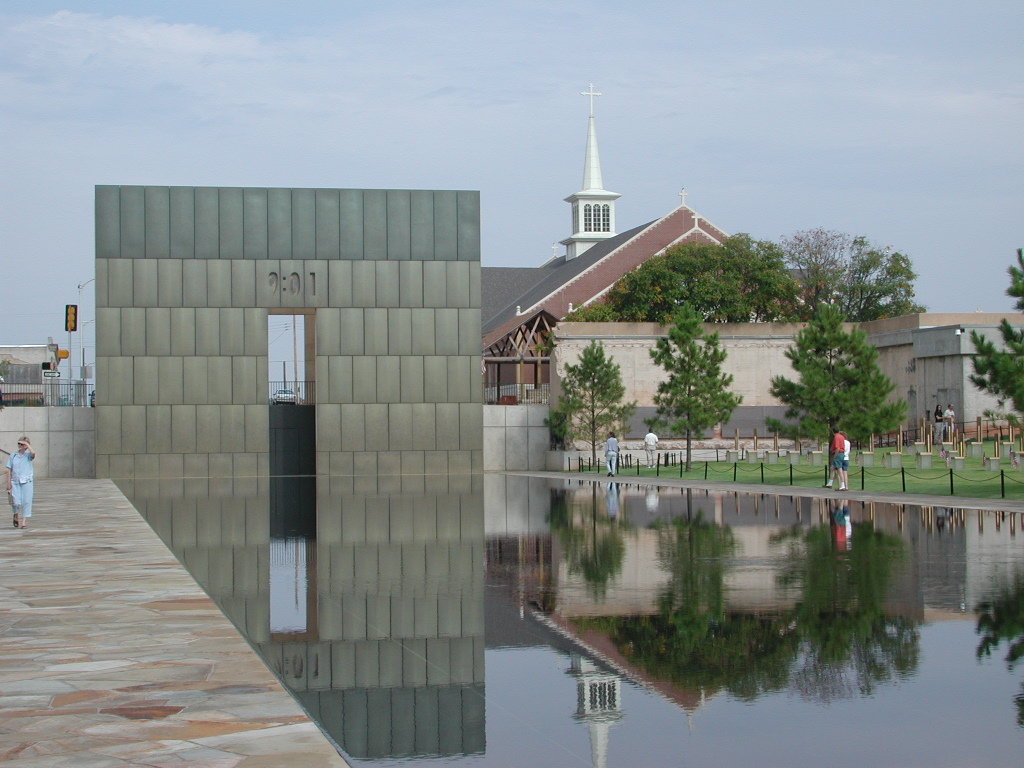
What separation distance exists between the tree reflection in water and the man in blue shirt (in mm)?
11908

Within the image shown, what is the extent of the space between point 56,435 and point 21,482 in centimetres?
3292

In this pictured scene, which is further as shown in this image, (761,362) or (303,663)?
(761,362)

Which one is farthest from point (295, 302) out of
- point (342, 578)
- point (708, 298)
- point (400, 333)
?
point (342, 578)

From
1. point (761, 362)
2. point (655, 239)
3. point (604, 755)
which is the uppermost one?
point (655, 239)

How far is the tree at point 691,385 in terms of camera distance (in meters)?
47.6

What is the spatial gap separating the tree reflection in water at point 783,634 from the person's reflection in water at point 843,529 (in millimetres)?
1899

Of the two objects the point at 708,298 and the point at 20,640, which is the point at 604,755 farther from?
the point at 708,298

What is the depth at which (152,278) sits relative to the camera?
51688 millimetres

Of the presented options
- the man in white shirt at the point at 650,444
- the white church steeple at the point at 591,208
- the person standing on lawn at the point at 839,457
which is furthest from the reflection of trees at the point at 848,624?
the white church steeple at the point at 591,208

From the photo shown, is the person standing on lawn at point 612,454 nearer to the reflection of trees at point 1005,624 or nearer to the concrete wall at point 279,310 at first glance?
the concrete wall at point 279,310

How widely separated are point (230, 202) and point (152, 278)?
4375 millimetres

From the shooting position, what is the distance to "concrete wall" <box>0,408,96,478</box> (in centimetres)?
5353

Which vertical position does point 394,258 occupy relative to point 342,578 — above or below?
above

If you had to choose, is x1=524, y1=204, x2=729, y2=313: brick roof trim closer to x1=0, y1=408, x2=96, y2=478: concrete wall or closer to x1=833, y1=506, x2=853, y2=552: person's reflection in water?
x1=0, y1=408, x2=96, y2=478: concrete wall
